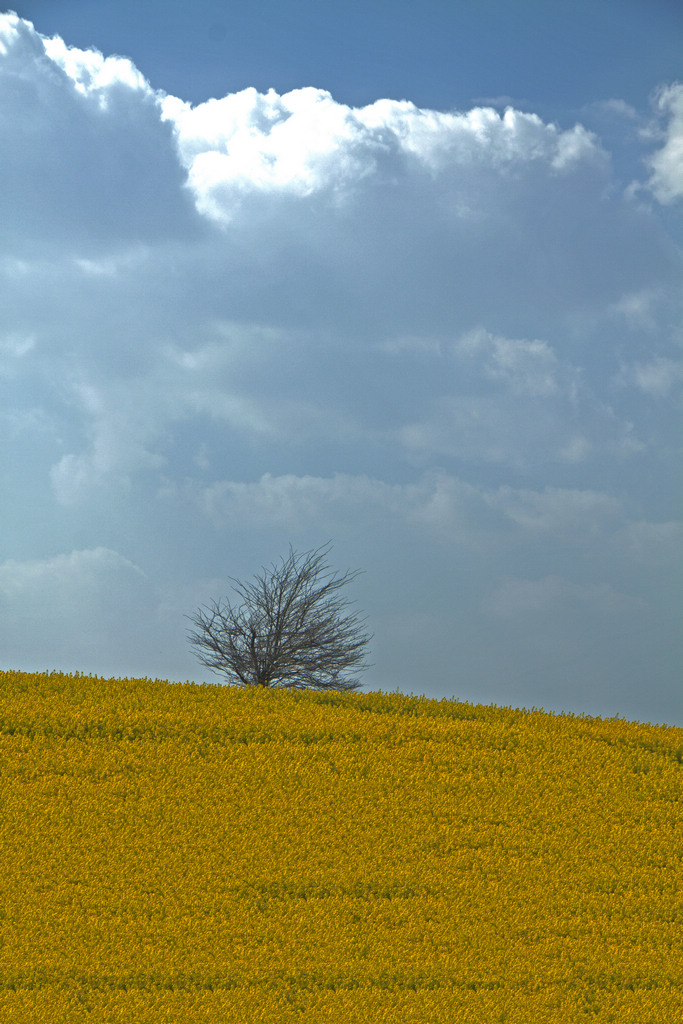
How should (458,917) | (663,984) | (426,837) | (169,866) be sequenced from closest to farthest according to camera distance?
(663,984)
(458,917)
(169,866)
(426,837)

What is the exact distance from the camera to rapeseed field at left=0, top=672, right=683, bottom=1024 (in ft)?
21.0

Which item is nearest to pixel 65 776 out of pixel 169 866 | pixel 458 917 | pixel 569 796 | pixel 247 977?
pixel 169 866

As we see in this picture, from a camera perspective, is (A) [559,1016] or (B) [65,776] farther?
(B) [65,776]

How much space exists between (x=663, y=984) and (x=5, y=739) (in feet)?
25.0

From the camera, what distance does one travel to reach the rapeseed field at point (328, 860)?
6.39 m

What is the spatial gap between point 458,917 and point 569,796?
281cm

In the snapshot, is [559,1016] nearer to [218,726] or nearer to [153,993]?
[153,993]

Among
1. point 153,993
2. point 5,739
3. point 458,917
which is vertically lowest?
point 153,993

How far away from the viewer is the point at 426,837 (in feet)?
28.1

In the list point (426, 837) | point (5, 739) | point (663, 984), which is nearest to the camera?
point (663, 984)

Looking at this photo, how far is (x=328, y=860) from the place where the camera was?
809 cm

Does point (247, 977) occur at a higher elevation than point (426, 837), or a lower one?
lower

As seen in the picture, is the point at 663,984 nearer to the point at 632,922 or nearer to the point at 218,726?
the point at 632,922

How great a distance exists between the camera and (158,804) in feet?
29.5
